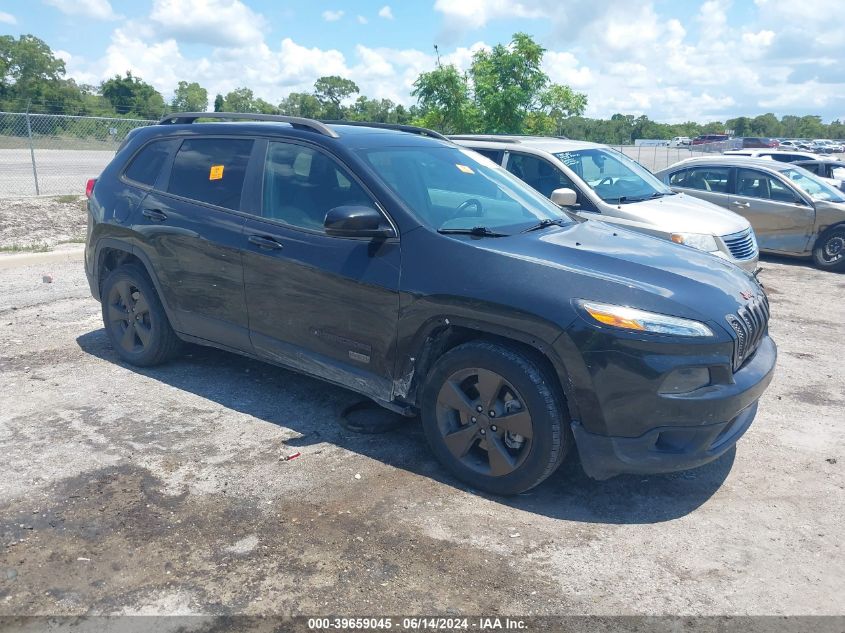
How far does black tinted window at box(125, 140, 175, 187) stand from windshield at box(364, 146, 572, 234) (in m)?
1.86

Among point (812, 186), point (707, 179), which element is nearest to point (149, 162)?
point (707, 179)

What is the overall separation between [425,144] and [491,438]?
7.37 feet

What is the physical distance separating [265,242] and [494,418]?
6.17 feet

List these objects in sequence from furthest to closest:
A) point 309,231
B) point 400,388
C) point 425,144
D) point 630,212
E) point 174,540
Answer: point 630,212
point 425,144
point 309,231
point 400,388
point 174,540

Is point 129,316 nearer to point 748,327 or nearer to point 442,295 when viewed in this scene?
point 442,295

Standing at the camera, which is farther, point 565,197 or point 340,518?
point 565,197

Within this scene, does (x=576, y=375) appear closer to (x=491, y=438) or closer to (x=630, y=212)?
(x=491, y=438)

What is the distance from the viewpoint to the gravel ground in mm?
10656

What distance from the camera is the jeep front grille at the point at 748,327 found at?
382 cm

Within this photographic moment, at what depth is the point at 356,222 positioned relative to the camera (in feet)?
13.6

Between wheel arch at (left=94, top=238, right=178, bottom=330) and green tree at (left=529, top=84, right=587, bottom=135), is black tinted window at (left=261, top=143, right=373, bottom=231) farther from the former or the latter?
green tree at (left=529, top=84, right=587, bottom=135)

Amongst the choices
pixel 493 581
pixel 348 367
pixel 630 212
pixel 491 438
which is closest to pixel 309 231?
pixel 348 367

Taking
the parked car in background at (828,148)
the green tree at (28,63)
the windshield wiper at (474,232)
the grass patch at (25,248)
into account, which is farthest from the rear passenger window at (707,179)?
the green tree at (28,63)

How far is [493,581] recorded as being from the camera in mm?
3244
